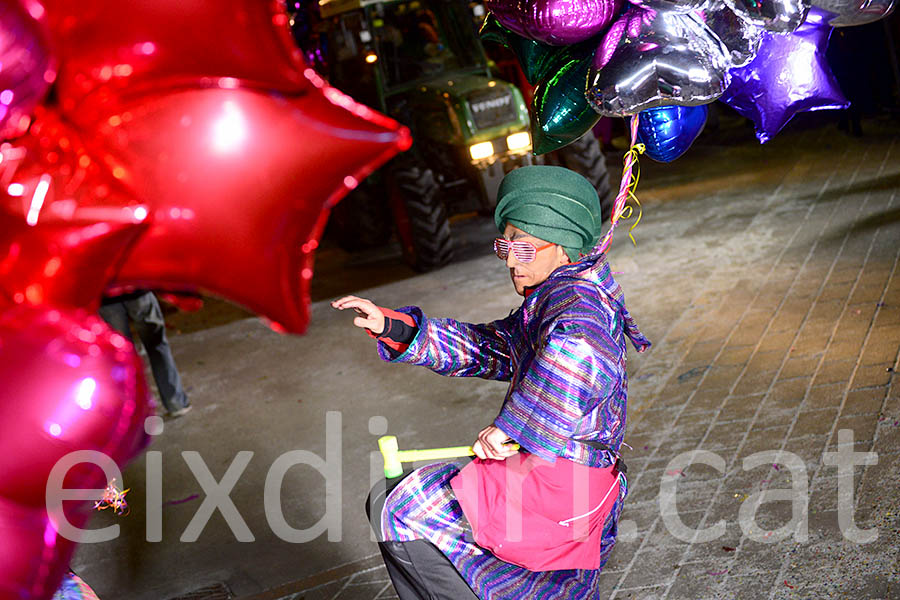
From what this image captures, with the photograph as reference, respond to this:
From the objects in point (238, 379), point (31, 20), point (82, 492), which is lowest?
point (238, 379)

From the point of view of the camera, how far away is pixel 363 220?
1038 centimetres

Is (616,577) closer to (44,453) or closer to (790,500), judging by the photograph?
(790,500)

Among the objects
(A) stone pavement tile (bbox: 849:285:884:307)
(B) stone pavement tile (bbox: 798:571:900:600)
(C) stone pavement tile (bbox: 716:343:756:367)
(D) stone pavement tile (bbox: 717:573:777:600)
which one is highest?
(B) stone pavement tile (bbox: 798:571:900:600)

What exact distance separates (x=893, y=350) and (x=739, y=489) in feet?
4.98

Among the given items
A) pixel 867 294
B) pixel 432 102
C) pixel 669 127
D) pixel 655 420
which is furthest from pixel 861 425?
pixel 432 102

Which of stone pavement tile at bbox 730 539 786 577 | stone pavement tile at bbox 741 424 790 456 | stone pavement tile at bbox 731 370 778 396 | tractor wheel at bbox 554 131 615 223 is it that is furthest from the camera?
tractor wheel at bbox 554 131 615 223

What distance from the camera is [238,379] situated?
6746 millimetres

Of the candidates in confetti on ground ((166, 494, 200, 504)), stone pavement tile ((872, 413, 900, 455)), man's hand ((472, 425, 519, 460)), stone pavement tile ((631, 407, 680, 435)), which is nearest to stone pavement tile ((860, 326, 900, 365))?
stone pavement tile ((872, 413, 900, 455))

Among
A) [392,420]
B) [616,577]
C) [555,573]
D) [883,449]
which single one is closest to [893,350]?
[883,449]

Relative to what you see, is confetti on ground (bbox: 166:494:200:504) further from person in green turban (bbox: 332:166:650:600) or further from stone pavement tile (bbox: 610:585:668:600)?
person in green turban (bbox: 332:166:650:600)

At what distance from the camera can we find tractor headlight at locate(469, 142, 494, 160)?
8242 millimetres

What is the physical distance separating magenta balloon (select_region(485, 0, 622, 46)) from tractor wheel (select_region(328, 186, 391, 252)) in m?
8.09

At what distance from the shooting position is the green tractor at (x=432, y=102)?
8.29 metres

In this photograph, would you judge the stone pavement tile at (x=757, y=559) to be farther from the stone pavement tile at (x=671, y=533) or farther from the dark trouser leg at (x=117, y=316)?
the dark trouser leg at (x=117, y=316)
